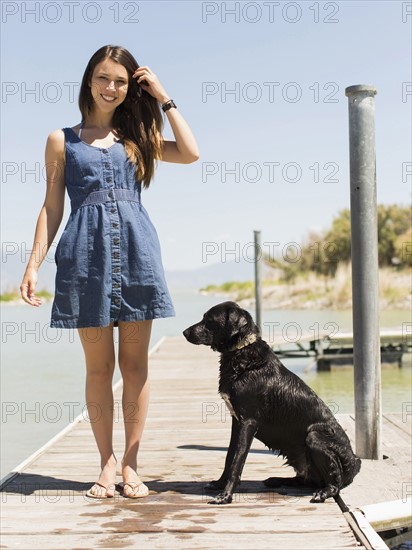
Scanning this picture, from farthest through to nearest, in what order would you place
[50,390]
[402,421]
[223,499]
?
[50,390] → [402,421] → [223,499]

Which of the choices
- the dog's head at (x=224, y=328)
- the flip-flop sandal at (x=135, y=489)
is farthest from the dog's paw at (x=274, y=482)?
the dog's head at (x=224, y=328)

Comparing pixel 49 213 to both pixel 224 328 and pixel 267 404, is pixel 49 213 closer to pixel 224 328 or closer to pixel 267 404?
pixel 224 328

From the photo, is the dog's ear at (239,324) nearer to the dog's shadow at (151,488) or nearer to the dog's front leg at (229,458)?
the dog's front leg at (229,458)

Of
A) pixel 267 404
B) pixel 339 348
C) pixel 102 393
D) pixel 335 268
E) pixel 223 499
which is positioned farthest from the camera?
pixel 335 268

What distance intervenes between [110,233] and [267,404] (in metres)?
0.98

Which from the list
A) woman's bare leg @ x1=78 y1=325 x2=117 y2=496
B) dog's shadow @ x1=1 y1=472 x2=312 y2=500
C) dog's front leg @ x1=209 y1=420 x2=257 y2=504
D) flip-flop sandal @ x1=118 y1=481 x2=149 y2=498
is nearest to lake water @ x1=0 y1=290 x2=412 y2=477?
dog's shadow @ x1=1 y1=472 x2=312 y2=500

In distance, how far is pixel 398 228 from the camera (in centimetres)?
3259

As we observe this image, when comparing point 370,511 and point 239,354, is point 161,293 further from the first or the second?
point 370,511

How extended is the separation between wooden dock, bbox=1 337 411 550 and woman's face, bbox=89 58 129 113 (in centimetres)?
170

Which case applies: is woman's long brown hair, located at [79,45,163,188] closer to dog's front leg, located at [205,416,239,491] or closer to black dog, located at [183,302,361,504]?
black dog, located at [183,302,361,504]

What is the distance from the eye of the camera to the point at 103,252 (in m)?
2.97

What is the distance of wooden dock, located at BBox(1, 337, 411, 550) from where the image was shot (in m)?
2.54

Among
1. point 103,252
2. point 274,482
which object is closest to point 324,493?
Answer: point 274,482

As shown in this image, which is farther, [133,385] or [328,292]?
[328,292]
